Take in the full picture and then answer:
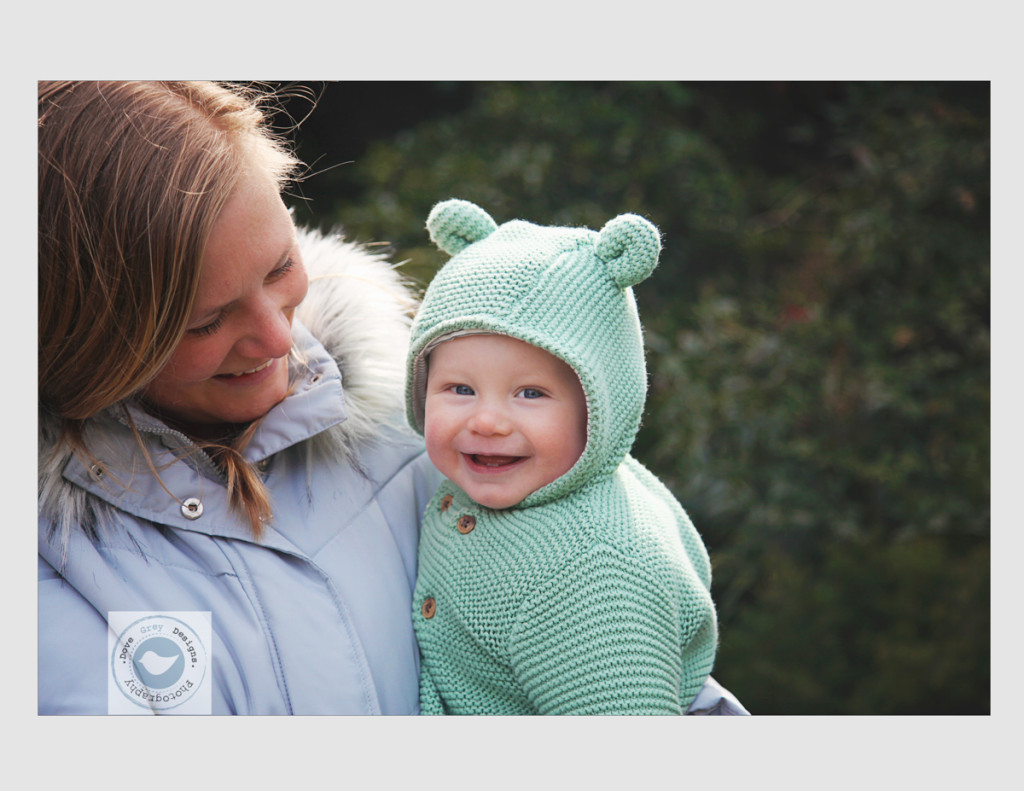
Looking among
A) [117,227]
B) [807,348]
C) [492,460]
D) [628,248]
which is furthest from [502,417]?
[807,348]

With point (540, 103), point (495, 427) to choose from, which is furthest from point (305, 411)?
point (540, 103)

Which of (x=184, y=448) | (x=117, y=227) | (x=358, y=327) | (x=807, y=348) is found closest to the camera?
(x=117, y=227)

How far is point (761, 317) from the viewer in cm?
281

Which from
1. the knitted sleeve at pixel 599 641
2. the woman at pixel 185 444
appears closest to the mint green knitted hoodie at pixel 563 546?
the knitted sleeve at pixel 599 641

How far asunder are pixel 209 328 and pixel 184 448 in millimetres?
173

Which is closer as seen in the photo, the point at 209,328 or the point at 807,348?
the point at 209,328

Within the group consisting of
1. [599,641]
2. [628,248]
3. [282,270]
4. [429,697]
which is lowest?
[429,697]

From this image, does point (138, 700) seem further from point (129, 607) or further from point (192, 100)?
point (192, 100)

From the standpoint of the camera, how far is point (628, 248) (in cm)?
136

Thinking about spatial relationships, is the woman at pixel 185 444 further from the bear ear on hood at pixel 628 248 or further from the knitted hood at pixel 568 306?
the bear ear on hood at pixel 628 248

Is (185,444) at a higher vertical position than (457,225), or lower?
lower

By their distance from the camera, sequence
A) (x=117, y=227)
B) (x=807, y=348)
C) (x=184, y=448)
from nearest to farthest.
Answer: (x=117, y=227) → (x=184, y=448) → (x=807, y=348)

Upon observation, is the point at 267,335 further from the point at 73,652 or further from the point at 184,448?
the point at 73,652

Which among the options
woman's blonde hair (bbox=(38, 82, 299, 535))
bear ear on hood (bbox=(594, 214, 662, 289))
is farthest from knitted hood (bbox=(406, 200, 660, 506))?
woman's blonde hair (bbox=(38, 82, 299, 535))
